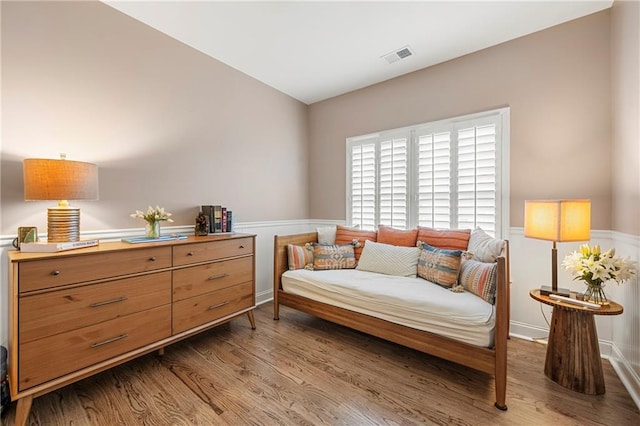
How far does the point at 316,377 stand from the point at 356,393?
0.30 metres

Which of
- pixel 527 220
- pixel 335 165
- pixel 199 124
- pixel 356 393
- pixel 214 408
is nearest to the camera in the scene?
pixel 214 408

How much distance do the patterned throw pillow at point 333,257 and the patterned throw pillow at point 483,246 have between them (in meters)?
1.12

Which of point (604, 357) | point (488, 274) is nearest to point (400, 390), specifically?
point (488, 274)

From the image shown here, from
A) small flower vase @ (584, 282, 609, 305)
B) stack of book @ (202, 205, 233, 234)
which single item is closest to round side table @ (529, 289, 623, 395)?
small flower vase @ (584, 282, 609, 305)

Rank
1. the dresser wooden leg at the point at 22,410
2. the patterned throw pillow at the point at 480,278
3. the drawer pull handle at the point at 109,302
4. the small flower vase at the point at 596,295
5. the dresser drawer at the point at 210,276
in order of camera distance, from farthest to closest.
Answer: the dresser drawer at the point at 210,276
the patterned throw pillow at the point at 480,278
the small flower vase at the point at 596,295
the drawer pull handle at the point at 109,302
the dresser wooden leg at the point at 22,410

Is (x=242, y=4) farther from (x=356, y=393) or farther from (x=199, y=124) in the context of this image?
(x=356, y=393)

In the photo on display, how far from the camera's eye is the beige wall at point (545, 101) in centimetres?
209

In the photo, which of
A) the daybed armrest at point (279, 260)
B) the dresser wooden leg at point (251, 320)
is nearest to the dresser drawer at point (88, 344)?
the dresser wooden leg at point (251, 320)

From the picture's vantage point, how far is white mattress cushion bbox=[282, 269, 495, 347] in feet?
5.62

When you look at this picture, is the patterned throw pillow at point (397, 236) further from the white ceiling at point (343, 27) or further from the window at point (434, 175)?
the white ceiling at point (343, 27)

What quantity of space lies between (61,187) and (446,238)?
9.53 ft

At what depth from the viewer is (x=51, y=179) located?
155 cm

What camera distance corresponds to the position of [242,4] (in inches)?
79.8

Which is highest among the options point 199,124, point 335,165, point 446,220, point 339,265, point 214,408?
point 199,124
